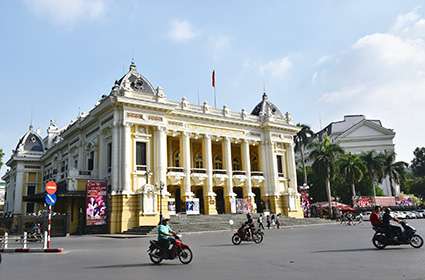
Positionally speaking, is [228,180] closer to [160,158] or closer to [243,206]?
[243,206]

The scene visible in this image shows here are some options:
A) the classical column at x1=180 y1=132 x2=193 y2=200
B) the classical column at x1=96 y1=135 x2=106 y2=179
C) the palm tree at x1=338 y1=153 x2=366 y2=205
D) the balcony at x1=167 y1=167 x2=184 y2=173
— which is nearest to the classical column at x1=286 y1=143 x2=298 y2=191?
the palm tree at x1=338 y1=153 x2=366 y2=205

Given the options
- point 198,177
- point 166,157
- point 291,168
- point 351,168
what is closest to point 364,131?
point 351,168

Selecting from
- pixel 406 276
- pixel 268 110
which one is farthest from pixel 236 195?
pixel 406 276

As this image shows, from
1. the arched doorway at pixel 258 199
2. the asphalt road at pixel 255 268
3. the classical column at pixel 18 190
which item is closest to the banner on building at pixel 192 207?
the arched doorway at pixel 258 199

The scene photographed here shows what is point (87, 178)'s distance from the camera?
121 feet

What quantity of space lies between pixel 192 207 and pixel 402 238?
26542 mm

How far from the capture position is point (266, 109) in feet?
160

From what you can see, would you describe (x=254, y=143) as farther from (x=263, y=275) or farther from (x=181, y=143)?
(x=263, y=275)

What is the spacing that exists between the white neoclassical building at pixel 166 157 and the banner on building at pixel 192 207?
40 cm

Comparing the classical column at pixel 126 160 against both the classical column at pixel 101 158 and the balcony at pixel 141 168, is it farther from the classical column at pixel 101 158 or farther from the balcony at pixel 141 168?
the classical column at pixel 101 158

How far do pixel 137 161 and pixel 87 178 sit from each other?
552cm

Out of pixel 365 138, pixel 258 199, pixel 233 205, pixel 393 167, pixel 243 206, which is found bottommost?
pixel 243 206

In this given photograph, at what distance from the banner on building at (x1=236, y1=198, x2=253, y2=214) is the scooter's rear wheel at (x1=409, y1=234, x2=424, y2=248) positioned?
29.2 meters

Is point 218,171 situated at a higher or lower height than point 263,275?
higher
